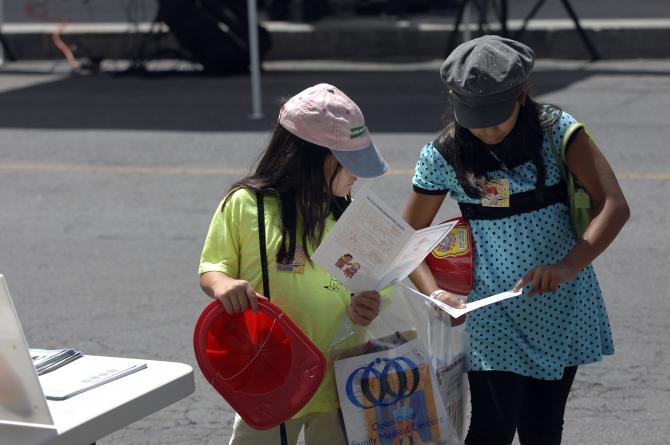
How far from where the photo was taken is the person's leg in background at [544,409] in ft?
11.6

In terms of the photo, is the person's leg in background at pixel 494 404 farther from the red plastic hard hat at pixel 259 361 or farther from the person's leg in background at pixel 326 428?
the red plastic hard hat at pixel 259 361

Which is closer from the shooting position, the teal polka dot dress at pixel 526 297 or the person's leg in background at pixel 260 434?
the person's leg in background at pixel 260 434

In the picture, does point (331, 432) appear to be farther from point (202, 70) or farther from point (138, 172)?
point (202, 70)

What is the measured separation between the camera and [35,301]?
666cm

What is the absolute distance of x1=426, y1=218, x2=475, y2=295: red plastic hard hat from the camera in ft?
11.4

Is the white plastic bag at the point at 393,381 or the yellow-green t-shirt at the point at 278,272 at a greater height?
the yellow-green t-shirt at the point at 278,272

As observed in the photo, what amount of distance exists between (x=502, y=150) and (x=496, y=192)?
Result: 0.40 ft

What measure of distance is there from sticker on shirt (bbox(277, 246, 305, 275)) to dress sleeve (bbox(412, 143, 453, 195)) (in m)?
0.52

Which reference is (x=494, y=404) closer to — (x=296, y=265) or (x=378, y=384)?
(x=378, y=384)

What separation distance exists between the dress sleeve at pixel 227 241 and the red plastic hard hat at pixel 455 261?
607 mm

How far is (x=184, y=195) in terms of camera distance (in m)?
8.80

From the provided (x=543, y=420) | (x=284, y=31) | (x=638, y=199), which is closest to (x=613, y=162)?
(x=638, y=199)

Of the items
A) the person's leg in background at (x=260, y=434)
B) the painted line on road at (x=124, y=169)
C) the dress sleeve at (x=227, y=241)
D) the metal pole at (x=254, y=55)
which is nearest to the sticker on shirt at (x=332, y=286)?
the dress sleeve at (x=227, y=241)

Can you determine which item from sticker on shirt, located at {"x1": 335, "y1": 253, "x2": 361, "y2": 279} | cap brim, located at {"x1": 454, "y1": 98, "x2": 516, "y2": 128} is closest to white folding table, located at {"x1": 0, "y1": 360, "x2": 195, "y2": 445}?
sticker on shirt, located at {"x1": 335, "y1": 253, "x2": 361, "y2": 279}
